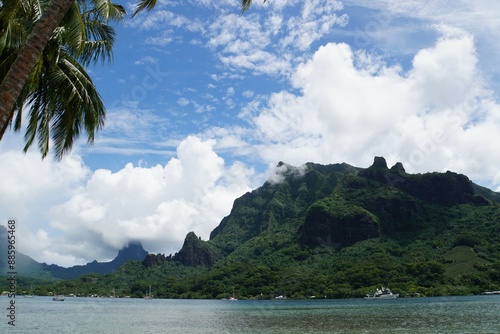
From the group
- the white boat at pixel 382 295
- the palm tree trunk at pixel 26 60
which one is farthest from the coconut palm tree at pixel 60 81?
the white boat at pixel 382 295

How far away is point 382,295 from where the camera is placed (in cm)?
12888

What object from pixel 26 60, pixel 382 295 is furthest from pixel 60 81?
pixel 382 295

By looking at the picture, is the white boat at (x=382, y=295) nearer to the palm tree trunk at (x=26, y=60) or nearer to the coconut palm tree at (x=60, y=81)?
the coconut palm tree at (x=60, y=81)

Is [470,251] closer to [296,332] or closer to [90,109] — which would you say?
[296,332]

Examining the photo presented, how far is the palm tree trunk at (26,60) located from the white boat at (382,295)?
132131mm

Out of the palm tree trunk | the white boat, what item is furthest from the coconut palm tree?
the white boat

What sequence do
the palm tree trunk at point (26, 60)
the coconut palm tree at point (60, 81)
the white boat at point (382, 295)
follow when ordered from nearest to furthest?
the palm tree trunk at point (26, 60) → the coconut palm tree at point (60, 81) → the white boat at point (382, 295)

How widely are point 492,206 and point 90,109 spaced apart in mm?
222083

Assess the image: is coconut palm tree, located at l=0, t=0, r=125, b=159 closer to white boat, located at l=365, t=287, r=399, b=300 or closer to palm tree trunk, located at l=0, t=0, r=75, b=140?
palm tree trunk, located at l=0, t=0, r=75, b=140

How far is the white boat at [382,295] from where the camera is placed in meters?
127

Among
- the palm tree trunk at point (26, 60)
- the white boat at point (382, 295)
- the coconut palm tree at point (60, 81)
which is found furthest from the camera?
the white boat at point (382, 295)

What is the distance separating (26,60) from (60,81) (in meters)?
3.86

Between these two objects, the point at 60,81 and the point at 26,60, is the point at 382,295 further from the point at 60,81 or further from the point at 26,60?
the point at 26,60

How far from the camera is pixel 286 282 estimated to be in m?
A: 166
